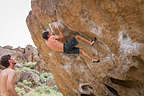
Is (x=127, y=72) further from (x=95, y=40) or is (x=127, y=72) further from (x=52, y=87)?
(x=52, y=87)

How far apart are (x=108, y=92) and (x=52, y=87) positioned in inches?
443

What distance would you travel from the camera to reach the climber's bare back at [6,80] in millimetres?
4250

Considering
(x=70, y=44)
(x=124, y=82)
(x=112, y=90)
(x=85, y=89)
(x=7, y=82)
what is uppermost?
(x=70, y=44)

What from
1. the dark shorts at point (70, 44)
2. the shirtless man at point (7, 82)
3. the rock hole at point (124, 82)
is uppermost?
the dark shorts at point (70, 44)

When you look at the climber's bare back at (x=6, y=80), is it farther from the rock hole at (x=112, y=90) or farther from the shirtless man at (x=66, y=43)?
the rock hole at (x=112, y=90)

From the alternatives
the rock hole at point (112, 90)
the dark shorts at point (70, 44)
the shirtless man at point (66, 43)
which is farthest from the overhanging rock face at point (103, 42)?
the dark shorts at point (70, 44)

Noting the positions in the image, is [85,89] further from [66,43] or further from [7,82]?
[7,82]

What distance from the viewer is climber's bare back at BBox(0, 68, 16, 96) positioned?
4.25 metres

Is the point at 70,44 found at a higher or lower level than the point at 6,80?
higher

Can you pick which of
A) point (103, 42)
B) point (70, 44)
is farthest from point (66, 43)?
point (103, 42)

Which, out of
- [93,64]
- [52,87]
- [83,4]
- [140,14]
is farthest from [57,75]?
[52,87]

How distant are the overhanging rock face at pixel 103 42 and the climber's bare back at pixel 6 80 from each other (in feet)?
9.72

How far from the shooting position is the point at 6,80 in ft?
14.1

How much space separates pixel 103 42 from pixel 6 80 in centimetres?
340
